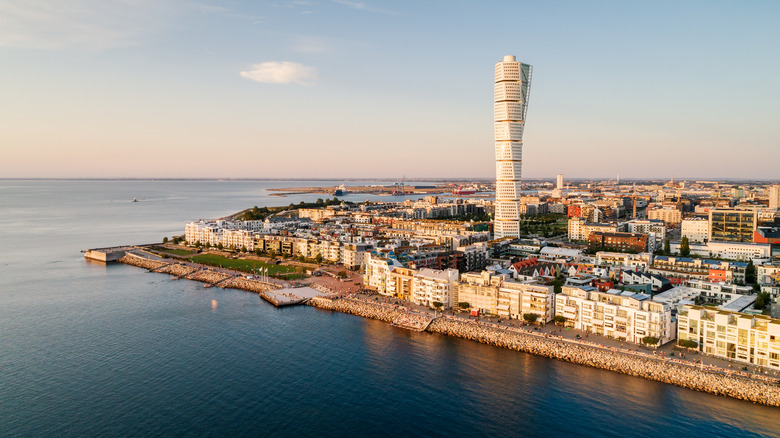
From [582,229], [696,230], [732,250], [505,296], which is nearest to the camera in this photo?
[505,296]

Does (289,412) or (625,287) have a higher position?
(625,287)

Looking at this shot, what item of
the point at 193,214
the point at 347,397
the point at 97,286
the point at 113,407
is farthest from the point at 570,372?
the point at 193,214

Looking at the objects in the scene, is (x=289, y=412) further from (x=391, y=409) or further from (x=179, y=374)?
(x=179, y=374)

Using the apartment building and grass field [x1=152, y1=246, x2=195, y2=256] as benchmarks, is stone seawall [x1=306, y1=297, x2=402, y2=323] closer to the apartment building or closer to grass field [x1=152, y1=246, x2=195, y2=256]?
grass field [x1=152, y1=246, x2=195, y2=256]

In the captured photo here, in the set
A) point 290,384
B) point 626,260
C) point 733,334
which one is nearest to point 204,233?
point 290,384

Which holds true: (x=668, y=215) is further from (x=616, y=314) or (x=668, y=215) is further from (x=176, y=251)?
(x=176, y=251)

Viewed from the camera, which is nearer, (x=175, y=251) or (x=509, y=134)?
(x=175, y=251)
